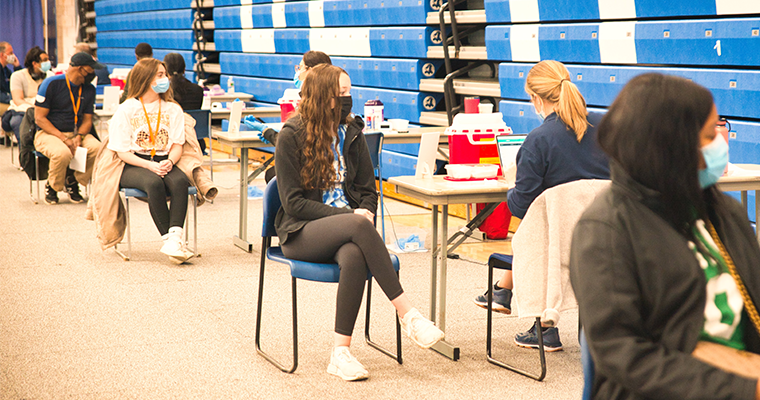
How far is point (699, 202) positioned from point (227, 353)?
7.23 ft

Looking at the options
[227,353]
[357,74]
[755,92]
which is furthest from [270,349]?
[357,74]

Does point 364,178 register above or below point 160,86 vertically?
below

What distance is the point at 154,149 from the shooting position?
439 cm

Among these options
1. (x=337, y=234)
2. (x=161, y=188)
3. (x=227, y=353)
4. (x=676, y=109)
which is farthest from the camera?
(x=161, y=188)

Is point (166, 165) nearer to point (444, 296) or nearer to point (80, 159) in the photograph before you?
point (80, 159)

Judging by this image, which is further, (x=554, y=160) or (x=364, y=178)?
(x=364, y=178)

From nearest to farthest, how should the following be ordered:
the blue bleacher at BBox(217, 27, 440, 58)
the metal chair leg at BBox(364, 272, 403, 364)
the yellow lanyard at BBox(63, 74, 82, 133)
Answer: the metal chair leg at BBox(364, 272, 403, 364), the yellow lanyard at BBox(63, 74, 82, 133), the blue bleacher at BBox(217, 27, 440, 58)

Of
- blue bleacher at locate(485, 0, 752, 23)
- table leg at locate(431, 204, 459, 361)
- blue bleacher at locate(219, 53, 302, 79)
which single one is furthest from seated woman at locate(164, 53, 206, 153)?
table leg at locate(431, 204, 459, 361)

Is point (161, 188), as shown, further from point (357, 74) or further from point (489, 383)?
point (357, 74)

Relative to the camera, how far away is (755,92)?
3691 millimetres

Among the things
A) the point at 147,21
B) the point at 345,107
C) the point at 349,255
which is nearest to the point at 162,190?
the point at 345,107

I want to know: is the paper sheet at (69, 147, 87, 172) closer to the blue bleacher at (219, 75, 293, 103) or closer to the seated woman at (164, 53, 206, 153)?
the seated woman at (164, 53, 206, 153)

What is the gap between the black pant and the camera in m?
4.25

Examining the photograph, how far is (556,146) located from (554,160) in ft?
0.16
